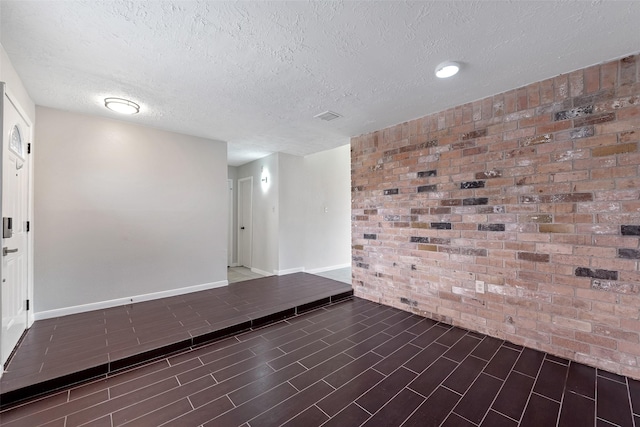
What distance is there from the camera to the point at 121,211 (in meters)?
3.46

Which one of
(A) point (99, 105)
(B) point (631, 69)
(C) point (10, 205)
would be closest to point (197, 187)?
(A) point (99, 105)

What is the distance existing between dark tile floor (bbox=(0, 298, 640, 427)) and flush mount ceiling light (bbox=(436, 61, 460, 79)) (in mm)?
2477

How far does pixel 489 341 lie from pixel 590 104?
2275mm

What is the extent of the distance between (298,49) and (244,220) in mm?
4751

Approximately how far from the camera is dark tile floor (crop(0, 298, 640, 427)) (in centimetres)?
161

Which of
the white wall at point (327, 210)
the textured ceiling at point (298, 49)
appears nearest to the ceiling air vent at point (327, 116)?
the textured ceiling at point (298, 49)

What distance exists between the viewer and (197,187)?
4.12 meters

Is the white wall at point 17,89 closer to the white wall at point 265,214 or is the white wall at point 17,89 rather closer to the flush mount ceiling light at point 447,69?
the white wall at point 265,214

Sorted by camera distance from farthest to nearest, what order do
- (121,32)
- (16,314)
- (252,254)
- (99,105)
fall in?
(252,254) < (99,105) < (16,314) < (121,32)

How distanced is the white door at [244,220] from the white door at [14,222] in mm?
3542

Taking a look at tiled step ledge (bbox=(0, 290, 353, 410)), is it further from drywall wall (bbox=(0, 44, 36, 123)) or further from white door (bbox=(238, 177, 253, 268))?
white door (bbox=(238, 177, 253, 268))

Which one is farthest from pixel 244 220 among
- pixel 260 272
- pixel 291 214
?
pixel 291 214

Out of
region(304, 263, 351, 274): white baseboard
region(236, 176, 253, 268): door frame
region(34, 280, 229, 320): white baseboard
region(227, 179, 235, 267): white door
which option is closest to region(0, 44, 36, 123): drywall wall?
region(34, 280, 229, 320): white baseboard

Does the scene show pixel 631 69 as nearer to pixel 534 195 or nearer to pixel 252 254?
pixel 534 195
